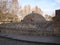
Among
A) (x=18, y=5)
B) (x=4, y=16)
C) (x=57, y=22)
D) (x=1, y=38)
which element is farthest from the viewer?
(x=18, y=5)

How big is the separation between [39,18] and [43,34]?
6.59 metres

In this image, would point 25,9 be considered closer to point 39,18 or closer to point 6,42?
point 39,18

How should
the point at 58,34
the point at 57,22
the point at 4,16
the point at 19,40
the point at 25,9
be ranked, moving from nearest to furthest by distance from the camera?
1. the point at 19,40
2. the point at 58,34
3. the point at 57,22
4. the point at 4,16
5. the point at 25,9

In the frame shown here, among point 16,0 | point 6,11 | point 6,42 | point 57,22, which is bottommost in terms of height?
point 6,42

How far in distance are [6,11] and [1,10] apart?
46.3 inches

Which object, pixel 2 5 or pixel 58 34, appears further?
pixel 2 5

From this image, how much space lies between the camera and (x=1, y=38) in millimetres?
3549

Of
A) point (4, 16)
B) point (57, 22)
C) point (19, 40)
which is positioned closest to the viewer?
point (19, 40)

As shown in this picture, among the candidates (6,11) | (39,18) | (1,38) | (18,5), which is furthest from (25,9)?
(1,38)

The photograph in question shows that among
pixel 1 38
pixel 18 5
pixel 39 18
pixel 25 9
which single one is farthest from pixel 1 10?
pixel 1 38

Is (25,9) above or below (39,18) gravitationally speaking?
above

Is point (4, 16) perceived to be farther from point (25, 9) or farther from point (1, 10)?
point (25, 9)

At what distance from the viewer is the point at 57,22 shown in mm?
3318

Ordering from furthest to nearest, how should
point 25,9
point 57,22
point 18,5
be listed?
point 25,9 → point 18,5 → point 57,22
